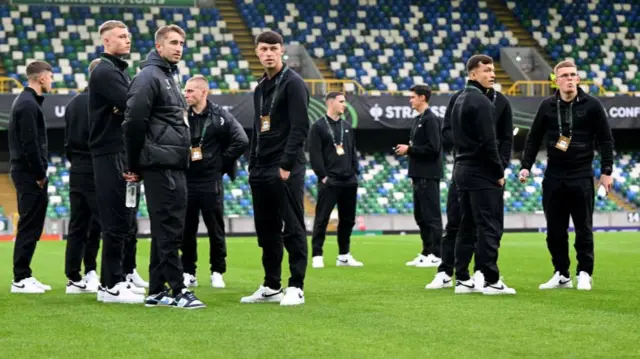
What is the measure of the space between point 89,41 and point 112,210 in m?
23.3

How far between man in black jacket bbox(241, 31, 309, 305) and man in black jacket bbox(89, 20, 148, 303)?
109 cm

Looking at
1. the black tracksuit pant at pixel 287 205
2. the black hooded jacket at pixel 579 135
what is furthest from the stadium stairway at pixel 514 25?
the black tracksuit pant at pixel 287 205

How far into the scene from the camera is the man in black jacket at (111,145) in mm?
8555

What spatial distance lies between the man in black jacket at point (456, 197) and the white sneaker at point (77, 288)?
324cm

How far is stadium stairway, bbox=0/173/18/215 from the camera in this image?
27.1m

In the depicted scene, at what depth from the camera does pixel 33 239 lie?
1027cm

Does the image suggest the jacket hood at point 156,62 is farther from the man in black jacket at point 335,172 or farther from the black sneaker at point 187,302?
the man in black jacket at point 335,172

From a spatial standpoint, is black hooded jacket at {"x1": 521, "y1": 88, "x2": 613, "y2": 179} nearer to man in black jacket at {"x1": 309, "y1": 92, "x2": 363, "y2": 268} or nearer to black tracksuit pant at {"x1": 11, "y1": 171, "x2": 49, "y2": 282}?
man in black jacket at {"x1": 309, "y1": 92, "x2": 363, "y2": 268}

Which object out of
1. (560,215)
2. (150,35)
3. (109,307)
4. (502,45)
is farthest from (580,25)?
(109,307)

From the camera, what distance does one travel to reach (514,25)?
36.0 meters

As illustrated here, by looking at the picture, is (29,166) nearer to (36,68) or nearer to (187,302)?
(36,68)

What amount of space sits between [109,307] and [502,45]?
27.6m

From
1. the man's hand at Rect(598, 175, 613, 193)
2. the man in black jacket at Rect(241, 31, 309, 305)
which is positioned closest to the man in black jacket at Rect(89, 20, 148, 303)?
the man in black jacket at Rect(241, 31, 309, 305)

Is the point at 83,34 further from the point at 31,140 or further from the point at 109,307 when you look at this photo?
the point at 109,307
